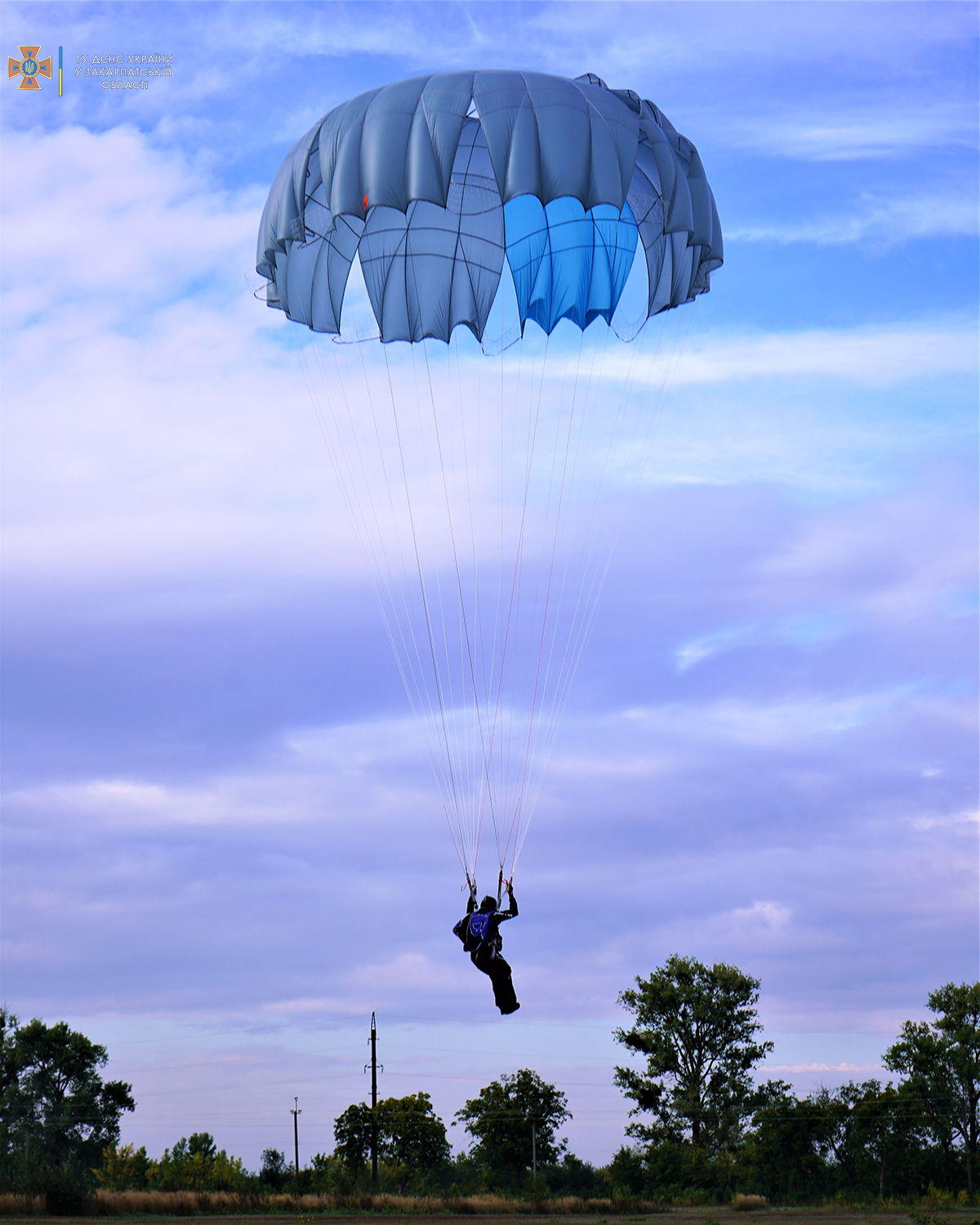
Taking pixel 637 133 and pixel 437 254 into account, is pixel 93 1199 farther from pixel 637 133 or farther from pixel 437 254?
pixel 637 133

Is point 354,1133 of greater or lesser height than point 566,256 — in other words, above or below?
below

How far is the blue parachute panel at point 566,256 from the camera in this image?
16.0 meters

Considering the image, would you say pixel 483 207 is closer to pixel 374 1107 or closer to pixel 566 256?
pixel 566 256

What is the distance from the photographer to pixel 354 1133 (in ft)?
139

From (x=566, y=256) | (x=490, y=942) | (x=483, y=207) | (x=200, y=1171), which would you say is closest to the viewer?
(x=490, y=942)

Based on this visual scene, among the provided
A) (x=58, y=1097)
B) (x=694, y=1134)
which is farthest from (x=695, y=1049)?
(x=58, y=1097)

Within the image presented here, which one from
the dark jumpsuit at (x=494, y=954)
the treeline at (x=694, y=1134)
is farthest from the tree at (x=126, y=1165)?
the dark jumpsuit at (x=494, y=954)

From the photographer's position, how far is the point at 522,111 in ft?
45.9

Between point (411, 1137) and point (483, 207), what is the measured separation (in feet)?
120

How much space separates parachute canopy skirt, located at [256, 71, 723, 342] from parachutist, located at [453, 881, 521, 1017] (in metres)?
7.37

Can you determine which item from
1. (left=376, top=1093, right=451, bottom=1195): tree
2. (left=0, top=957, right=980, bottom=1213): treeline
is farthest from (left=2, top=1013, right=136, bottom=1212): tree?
(left=376, top=1093, right=451, bottom=1195): tree

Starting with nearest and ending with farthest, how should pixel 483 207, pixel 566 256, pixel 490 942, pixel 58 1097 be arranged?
pixel 490 942, pixel 483 207, pixel 566 256, pixel 58 1097

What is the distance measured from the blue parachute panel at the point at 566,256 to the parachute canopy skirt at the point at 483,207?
2 cm

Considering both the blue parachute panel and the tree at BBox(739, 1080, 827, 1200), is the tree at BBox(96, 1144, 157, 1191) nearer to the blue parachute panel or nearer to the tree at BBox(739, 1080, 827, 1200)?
the tree at BBox(739, 1080, 827, 1200)
